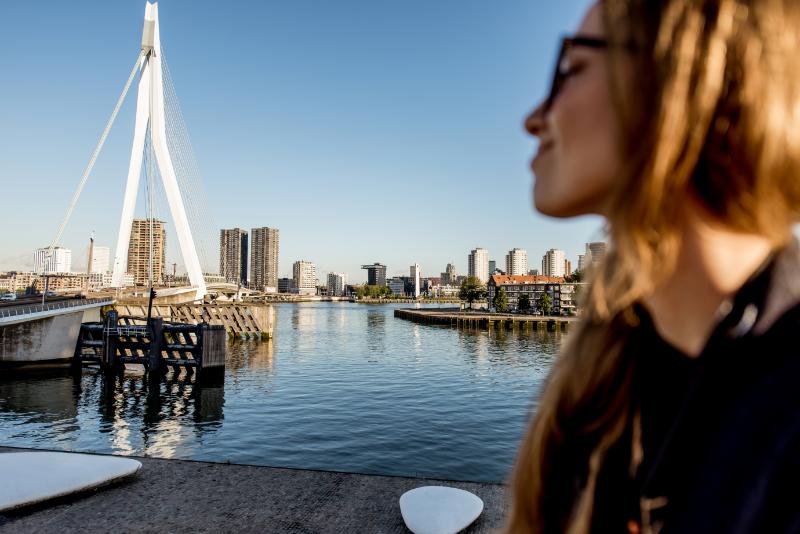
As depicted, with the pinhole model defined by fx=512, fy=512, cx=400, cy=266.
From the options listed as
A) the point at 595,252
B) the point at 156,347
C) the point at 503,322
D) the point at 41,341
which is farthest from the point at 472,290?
the point at 595,252

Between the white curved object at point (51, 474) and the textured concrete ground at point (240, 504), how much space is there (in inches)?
5.9

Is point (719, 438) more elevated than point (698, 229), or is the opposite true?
point (698, 229)

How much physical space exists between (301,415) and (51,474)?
11661 millimetres

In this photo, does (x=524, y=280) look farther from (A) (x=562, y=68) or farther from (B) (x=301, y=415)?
(A) (x=562, y=68)

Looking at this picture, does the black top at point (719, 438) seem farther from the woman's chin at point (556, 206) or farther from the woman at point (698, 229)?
the woman's chin at point (556, 206)

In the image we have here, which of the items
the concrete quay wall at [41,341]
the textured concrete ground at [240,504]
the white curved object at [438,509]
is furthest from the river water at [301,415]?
the concrete quay wall at [41,341]

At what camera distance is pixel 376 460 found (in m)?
14.0

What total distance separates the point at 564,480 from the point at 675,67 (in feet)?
1.95

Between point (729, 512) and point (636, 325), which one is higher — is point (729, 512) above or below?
below

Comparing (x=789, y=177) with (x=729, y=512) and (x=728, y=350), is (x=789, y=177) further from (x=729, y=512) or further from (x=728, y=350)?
(x=729, y=512)

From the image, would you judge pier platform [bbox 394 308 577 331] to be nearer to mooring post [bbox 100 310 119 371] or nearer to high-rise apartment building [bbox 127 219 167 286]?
A: high-rise apartment building [bbox 127 219 167 286]

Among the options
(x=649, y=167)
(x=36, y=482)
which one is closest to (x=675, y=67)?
(x=649, y=167)

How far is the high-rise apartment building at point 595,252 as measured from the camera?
828mm

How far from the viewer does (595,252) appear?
2.95 feet
